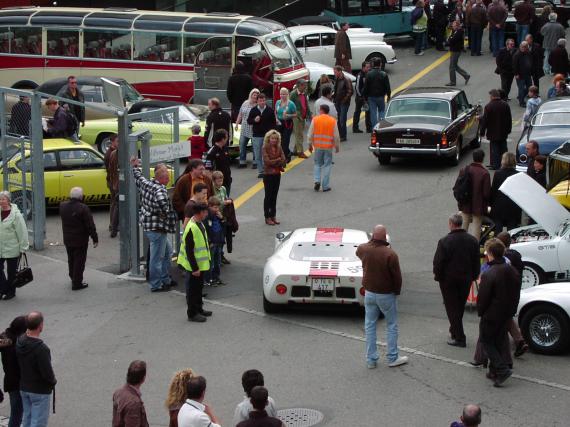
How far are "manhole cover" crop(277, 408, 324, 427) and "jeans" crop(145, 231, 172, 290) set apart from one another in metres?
4.97

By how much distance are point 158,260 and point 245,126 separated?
7.82 metres

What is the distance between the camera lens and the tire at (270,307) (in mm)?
14773

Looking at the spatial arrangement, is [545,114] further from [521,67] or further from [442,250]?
[442,250]

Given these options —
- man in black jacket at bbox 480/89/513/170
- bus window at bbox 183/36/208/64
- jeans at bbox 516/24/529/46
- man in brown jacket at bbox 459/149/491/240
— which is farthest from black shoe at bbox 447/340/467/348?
jeans at bbox 516/24/529/46

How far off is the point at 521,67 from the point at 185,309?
17.0 metres

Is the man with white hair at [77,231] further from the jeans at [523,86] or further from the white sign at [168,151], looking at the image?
the jeans at [523,86]

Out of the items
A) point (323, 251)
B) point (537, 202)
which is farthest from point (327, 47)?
point (323, 251)

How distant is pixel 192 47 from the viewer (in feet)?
97.8

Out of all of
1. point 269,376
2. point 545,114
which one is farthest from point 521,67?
point 269,376

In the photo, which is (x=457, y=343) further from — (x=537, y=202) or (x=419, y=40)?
(x=419, y=40)

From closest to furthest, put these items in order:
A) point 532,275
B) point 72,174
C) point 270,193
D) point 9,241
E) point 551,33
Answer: point 532,275 < point 9,241 < point 270,193 < point 72,174 < point 551,33

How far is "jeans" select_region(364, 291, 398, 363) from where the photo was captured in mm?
12625

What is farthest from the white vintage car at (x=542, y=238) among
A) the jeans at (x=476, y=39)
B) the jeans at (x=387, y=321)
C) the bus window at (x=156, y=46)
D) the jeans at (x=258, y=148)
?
the jeans at (x=476, y=39)

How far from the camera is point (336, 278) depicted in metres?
14.2
